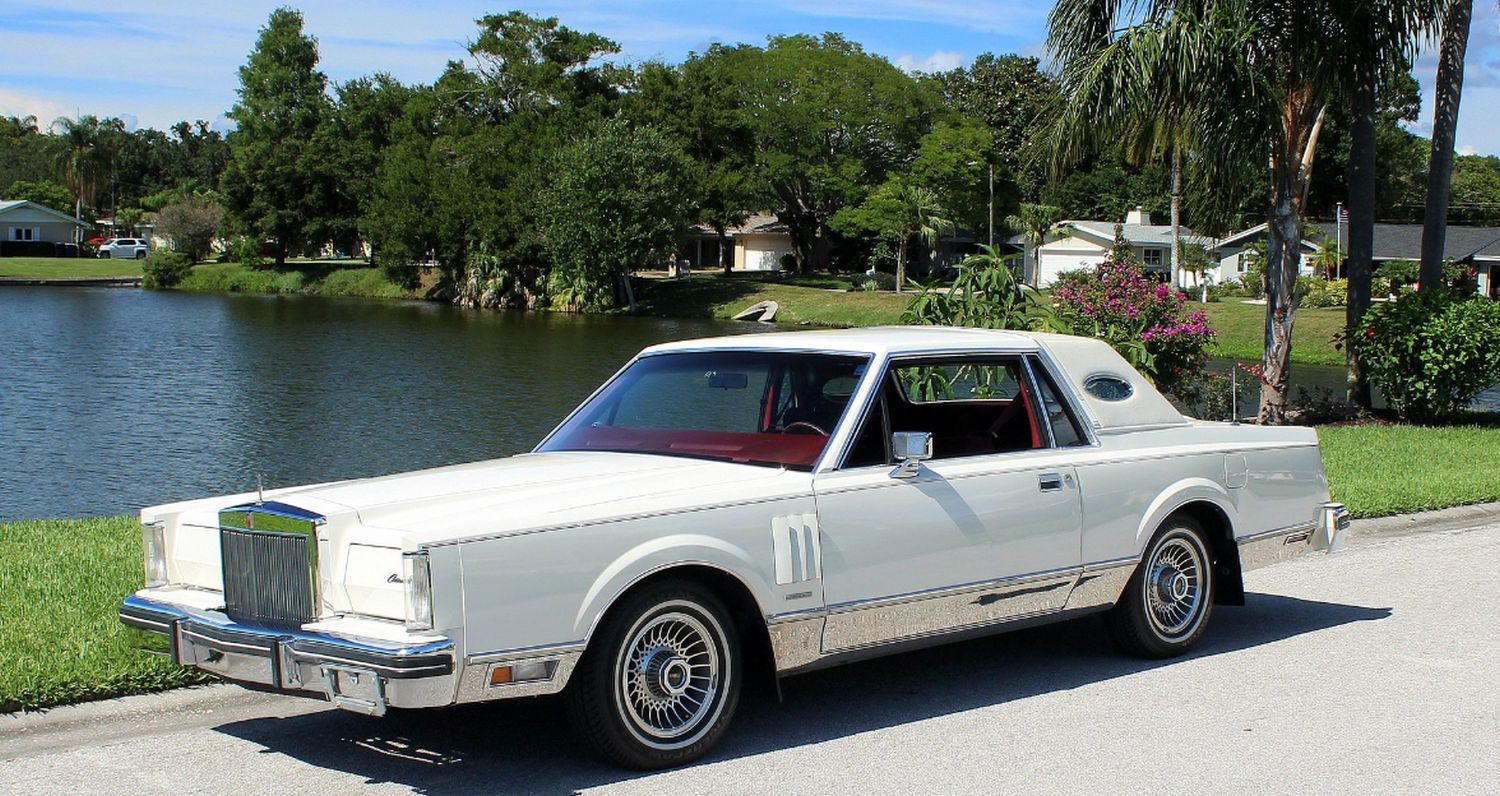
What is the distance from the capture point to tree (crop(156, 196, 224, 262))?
96.2 meters

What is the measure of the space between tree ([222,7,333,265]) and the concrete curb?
80.5 meters

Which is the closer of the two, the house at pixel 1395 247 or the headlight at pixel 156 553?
the headlight at pixel 156 553

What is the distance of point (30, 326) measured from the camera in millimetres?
49625

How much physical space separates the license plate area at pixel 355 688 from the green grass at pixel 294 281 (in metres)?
76.8

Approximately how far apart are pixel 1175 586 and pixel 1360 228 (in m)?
14.0

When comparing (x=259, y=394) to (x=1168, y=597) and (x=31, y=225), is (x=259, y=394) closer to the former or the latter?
(x=1168, y=597)

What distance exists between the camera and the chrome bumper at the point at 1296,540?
307 inches

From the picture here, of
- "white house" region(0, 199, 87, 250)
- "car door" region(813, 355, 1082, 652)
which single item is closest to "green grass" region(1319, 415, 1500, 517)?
"car door" region(813, 355, 1082, 652)

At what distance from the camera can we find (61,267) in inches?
3750

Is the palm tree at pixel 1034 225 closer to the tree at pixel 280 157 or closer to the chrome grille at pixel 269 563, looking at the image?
the tree at pixel 280 157

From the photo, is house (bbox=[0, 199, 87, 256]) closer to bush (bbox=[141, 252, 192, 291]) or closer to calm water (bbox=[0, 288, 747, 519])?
bush (bbox=[141, 252, 192, 291])

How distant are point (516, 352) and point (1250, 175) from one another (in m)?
29.0

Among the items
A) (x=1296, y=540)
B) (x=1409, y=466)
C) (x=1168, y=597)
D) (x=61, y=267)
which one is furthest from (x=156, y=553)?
(x=61, y=267)

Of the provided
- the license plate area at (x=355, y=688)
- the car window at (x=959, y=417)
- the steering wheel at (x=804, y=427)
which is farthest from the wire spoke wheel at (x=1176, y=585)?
the license plate area at (x=355, y=688)
